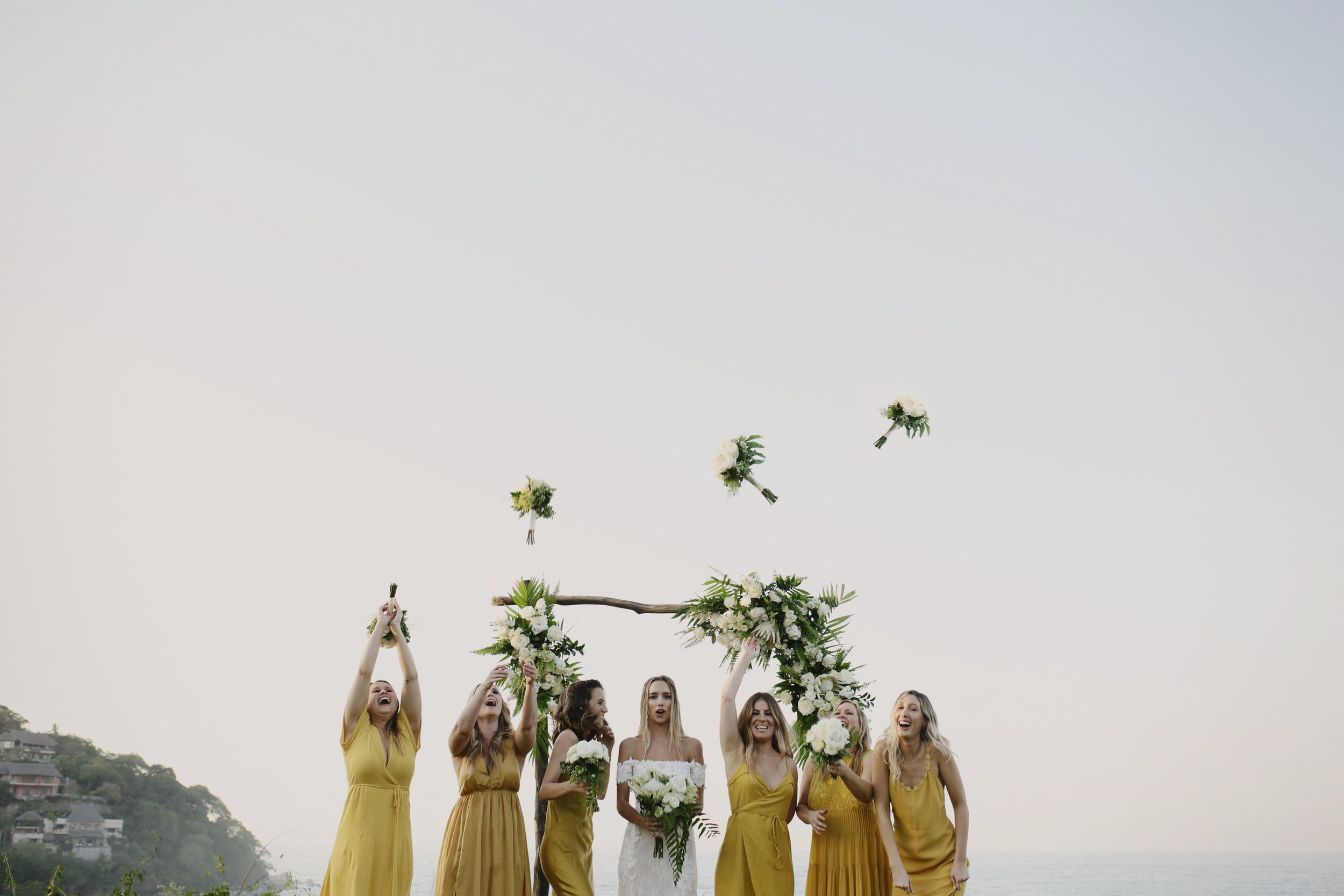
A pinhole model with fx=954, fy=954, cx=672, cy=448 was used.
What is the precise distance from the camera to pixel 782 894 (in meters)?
6.71

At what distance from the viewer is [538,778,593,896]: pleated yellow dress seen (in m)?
7.01

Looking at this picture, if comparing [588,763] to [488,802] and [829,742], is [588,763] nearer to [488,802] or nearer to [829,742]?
[488,802]

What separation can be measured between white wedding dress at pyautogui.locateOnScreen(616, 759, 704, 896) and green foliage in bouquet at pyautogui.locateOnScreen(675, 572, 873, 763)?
3.67ft

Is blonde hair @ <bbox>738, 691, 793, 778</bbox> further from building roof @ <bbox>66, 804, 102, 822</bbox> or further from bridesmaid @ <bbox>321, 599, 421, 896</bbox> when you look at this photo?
building roof @ <bbox>66, 804, 102, 822</bbox>

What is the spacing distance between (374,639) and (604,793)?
1.97 meters

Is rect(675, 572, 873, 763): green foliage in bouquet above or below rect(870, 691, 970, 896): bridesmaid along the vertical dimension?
above

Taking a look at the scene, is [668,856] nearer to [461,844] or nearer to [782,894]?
[782,894]

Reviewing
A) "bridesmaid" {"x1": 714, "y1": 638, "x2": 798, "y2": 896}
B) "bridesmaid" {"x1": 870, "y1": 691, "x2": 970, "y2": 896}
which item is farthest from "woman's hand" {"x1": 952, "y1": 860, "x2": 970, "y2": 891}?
"bridesmaid" {"x1": 714, "y1": 638, "x2": 798, "y2": 896}


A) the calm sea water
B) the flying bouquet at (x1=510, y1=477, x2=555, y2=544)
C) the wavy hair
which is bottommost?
the calm sea water

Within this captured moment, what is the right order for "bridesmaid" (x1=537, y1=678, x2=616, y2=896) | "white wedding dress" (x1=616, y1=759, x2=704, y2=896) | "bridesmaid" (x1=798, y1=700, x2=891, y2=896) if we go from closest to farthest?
"bridesmaid" (x1=798, y1=700, x2=891, y2=896) < "white wedding dress" (x1=616, y1=759, x2=704, y2=896) < "bridesmaid" (x1=537, y1=678, x2=616, y2=896)

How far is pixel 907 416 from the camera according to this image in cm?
849

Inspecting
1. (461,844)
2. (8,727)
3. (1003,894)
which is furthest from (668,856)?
(1003,894)

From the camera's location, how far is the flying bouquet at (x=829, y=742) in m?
6.33

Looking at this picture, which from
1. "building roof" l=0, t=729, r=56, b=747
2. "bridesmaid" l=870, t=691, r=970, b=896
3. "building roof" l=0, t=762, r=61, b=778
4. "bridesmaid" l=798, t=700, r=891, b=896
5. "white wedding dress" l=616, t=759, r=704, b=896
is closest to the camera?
"bridesmaid" l=870, t=691, r=970, b=896
